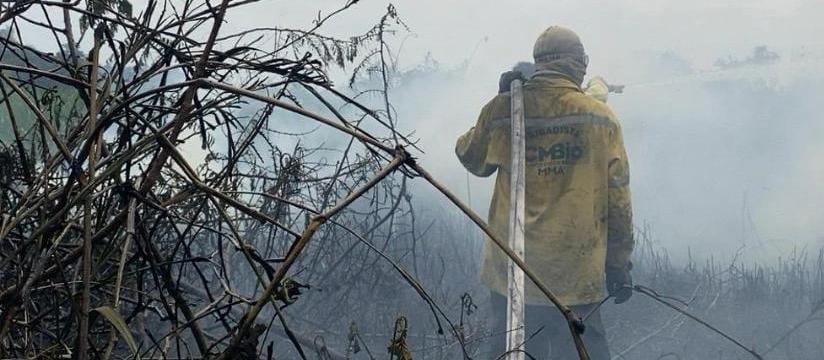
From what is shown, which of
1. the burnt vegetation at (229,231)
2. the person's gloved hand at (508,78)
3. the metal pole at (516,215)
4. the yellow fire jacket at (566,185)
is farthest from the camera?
the person's gloved hand at (508,78)

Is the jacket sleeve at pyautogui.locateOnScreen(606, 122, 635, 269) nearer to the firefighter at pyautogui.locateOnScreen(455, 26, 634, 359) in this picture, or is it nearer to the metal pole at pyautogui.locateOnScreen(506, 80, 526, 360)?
the firefighter at pyautogui.locateOnScreen(455, 26, 634, 359)

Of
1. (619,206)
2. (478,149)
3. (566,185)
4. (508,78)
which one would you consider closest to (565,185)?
(566,185)

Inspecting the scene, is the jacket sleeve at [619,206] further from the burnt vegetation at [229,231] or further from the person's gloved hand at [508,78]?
the person's gloved hand at [508,78]

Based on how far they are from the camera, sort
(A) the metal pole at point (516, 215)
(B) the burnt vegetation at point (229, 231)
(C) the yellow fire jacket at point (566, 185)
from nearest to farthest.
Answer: (B) the burnt vegetation at point (229, 231)
(A) the metal pole at point (516, 215)
(C) the yellow fire jacket at point (566, 185)

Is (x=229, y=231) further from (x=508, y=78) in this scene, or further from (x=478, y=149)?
(x=508, y=78)

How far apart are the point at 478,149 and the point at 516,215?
2.68ft

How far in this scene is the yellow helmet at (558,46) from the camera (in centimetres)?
471

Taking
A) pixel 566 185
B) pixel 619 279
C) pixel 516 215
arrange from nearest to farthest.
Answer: pixel 516 215, pixel 566 185, pixel 619 279

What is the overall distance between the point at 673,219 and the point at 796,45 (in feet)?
12.1

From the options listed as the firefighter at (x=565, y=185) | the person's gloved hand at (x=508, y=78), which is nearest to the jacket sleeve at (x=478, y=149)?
the firefighter at (x=565, y=185)

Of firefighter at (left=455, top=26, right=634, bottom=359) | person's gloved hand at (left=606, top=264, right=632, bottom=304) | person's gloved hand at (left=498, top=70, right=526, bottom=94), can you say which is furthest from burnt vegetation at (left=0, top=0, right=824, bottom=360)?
person's gloved hand at (left=498, top=70, right=526, bottom=94)

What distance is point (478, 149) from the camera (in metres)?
4.86

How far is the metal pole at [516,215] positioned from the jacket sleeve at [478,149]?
0.23 meters

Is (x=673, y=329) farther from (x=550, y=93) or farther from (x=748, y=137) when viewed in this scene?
(x=748, y=137)
